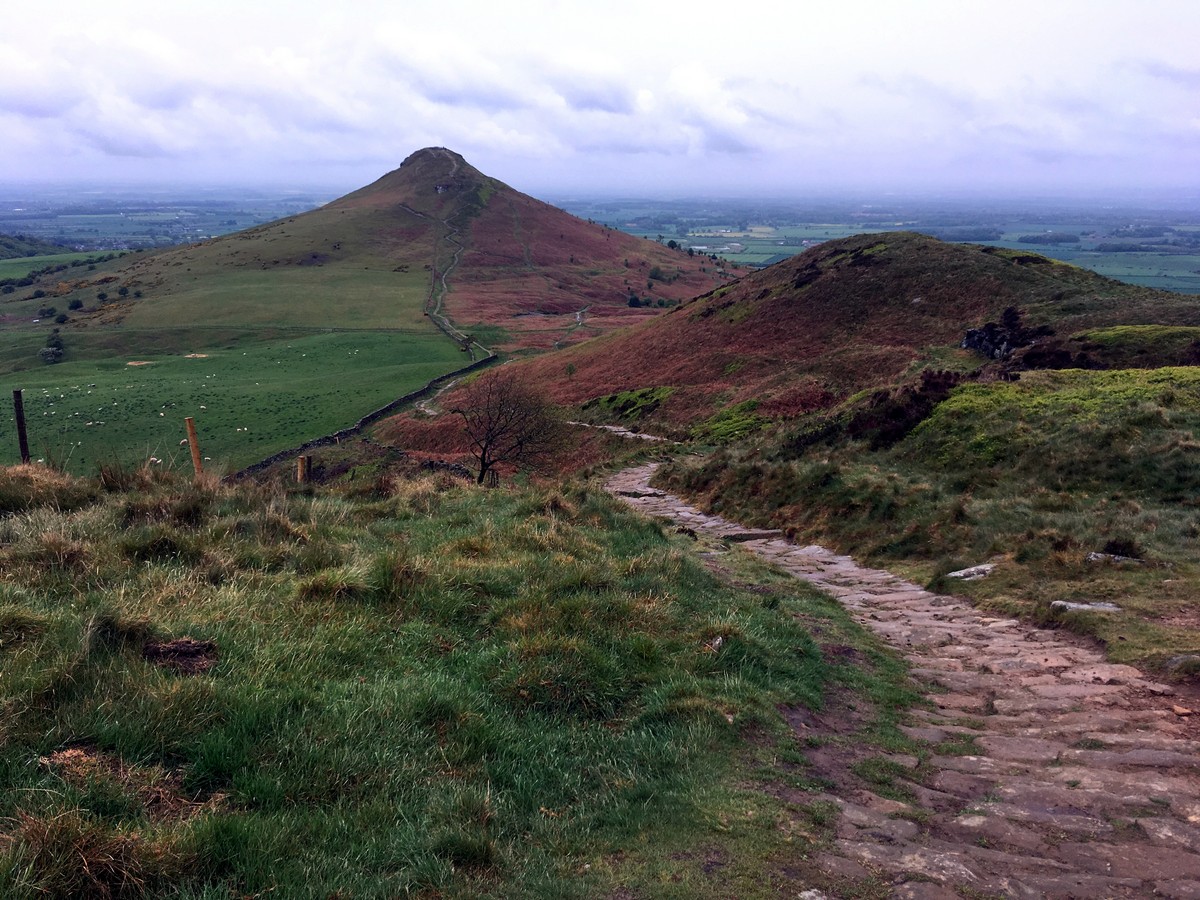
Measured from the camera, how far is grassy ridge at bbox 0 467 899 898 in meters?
3.88

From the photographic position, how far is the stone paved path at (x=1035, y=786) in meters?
4.33

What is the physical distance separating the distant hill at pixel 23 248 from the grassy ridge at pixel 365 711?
206 m

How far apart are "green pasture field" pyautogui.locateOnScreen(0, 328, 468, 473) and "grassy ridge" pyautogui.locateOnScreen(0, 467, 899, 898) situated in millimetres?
32264

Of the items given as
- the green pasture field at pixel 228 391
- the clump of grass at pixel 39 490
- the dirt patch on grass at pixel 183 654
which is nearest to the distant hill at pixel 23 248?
the green pasture field at pixel 228 391

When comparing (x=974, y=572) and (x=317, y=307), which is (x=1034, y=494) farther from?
(x=317, y=307)

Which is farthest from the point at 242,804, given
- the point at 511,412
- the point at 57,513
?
the point at 511,412

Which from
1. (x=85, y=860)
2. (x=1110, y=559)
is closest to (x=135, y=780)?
(x=85, y=860)

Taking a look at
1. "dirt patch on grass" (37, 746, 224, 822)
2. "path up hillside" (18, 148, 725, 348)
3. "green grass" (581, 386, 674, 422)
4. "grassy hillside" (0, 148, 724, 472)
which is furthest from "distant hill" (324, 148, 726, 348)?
"dirt patch on grass" (37, 746, 224, 822)

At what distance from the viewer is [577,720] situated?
19.4ft

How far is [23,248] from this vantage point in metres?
180

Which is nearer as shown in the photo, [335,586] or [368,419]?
[335,586]

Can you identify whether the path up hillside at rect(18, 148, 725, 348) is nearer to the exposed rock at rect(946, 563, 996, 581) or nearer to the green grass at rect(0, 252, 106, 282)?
the green grass at rect(0, 252, 106, 282)

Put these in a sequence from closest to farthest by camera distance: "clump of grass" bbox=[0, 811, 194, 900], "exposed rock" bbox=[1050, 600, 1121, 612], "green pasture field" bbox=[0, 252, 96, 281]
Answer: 1. "clump of grass" bbox=[0, 811, 194, 900]
2. "exposed rock" bbox=[1050, 600, 1121, 612]
3. "green pasture field" bbox=[0, 252, 96, 281]

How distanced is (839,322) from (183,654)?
1613 inches
